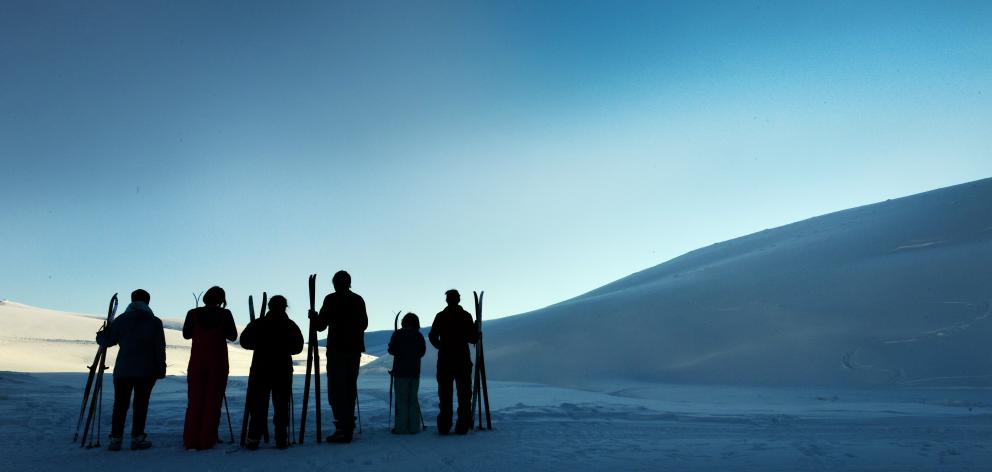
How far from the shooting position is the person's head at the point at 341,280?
24.6 feet

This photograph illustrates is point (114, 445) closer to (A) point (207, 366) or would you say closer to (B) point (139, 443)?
(B) point (139, 443)

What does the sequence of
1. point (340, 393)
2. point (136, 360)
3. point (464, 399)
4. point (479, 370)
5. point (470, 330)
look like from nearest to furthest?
point (136, 360), point (340, 393), point (464, 399), point (470, 330), point (479, 370)

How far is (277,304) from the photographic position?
284 inches

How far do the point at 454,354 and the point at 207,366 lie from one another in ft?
9.54

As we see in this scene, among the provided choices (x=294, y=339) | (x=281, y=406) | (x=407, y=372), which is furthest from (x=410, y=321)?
(x=281, y=406)

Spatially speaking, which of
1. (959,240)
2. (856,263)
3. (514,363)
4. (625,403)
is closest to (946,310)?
(856,263)

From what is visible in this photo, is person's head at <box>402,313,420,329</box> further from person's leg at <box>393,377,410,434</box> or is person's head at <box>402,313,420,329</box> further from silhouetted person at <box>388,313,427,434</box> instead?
person's leg at <box>393,377,410,434</box>

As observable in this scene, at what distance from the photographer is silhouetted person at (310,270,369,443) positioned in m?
7.10

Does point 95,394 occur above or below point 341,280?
below

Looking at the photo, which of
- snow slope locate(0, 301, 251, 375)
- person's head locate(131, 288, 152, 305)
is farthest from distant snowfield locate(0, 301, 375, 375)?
person's head locate(131, 288, 152, 305)

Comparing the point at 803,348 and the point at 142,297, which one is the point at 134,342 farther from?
the point at 803,348

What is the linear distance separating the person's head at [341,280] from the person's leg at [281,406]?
3.69 ft

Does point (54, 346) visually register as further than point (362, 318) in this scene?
Yes

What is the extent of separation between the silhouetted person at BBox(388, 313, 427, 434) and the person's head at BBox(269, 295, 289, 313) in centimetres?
151
